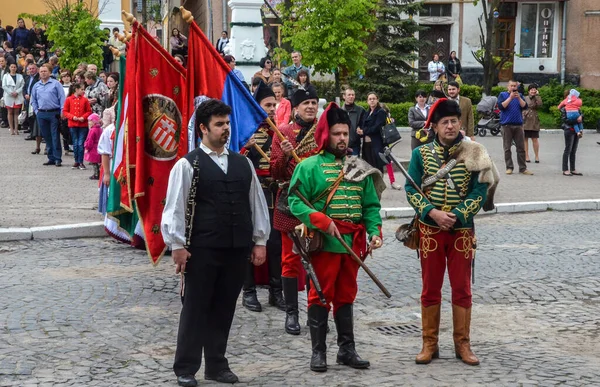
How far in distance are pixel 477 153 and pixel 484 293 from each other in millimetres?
2680

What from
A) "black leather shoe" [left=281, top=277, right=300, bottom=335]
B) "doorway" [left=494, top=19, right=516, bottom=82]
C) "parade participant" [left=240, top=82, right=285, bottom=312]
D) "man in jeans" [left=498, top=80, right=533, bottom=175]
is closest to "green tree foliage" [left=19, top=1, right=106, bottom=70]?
"man in jeans" [left=498, top=80, right=533, bottom=175]

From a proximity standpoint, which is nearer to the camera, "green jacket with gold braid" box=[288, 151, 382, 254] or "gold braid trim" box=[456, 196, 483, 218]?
"green jacket with gold braid" box=[288, 151, 382, 254]

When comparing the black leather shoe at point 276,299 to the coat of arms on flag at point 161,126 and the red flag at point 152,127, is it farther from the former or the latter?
the coat of arms on flag at point 161,126

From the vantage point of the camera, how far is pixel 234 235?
6.64 m

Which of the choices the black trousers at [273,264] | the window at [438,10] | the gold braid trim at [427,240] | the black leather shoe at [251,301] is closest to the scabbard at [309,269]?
the gold braid trim at [427,240]

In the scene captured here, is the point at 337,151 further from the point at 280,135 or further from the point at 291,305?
the point at 291,305

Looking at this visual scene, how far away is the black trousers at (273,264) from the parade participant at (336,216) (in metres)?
1.82

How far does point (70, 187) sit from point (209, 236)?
34.7 feet

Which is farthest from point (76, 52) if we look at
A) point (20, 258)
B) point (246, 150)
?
point (246, 150)

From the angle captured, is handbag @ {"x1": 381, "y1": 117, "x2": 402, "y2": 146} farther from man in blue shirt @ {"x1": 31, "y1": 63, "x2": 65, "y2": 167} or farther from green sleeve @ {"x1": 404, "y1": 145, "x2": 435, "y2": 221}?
green sleeve @ {"x1": 404, "y1": 145, "x2": 435, "y2": 221}

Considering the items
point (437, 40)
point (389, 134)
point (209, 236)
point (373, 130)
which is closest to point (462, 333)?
point (209, 236)

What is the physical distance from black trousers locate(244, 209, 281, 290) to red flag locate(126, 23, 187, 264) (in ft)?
2.66

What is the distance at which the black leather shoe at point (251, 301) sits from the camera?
8.88 metres

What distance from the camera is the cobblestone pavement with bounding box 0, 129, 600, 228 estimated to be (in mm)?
13742
